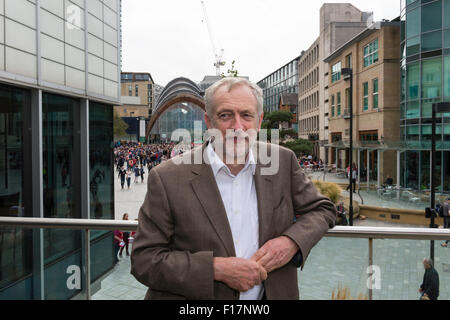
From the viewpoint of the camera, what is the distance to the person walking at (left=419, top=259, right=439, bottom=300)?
263 centimetres

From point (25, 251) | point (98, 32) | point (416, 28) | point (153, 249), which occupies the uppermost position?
point (416, 28)

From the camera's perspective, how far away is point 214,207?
2074 mm

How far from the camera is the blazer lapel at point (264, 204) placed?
2135mm

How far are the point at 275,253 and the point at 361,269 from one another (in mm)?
1028

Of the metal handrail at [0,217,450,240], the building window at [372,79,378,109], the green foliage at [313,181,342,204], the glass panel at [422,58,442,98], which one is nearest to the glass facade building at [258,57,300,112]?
the building window at [372,79,378,109]

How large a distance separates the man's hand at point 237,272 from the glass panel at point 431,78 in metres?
28.6

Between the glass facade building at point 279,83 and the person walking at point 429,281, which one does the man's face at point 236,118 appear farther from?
the glass facade building at point 279,83

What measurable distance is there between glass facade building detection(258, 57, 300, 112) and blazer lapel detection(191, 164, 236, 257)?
91201mm

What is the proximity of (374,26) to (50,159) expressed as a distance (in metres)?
30.6

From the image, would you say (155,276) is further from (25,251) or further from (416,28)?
(416,28)

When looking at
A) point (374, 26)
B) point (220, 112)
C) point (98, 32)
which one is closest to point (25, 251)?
point (220, 112)

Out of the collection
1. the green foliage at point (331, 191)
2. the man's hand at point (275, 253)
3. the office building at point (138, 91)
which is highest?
the office building at point (138, 91)

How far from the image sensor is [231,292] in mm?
2098

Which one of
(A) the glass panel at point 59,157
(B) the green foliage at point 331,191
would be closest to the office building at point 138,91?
(B) the green foliage at point 331,191
